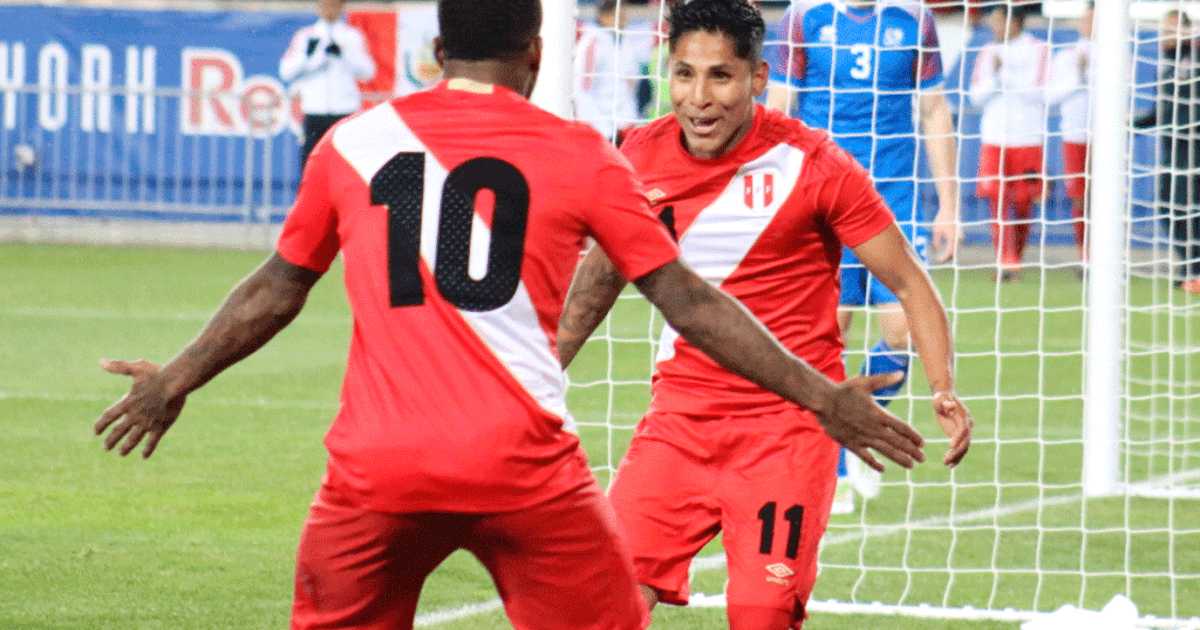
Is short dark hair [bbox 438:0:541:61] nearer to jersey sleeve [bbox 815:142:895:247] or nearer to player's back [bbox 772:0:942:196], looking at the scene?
jersey sleeve [bbox 815:142:895:247]

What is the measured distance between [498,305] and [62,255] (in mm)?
15332

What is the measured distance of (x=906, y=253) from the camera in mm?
4211

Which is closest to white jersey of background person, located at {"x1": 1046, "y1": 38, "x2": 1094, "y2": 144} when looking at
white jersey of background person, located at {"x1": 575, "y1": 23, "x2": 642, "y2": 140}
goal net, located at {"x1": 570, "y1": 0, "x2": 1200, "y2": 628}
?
white jersey of background person, located at {"x1": 575, "y1": 23, "x2": 642, "y2": 140}

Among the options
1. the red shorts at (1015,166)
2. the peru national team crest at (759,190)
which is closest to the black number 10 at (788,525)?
the peru national team crest at (759,190)

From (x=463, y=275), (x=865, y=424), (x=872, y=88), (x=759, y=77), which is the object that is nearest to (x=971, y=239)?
(x=872, y=88)

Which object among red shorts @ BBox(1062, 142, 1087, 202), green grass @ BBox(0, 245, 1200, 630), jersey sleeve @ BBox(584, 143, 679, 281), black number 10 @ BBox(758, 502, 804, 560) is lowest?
green grass @ BBox(0, 245, 1200, 630)

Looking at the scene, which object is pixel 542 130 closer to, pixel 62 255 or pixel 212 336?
pixel 212 336

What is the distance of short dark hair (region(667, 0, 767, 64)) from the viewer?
171 inches

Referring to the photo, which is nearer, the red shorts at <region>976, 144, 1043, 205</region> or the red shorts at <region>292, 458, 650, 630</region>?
the red shorts at <region>292, 458, 650, 630</region>

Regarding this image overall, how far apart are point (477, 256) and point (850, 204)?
146 cm

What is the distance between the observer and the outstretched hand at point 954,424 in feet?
12.9

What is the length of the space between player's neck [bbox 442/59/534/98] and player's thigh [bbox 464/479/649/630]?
764 mm

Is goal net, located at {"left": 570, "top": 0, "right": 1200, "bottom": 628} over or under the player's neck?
under

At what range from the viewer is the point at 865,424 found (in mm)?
3211
